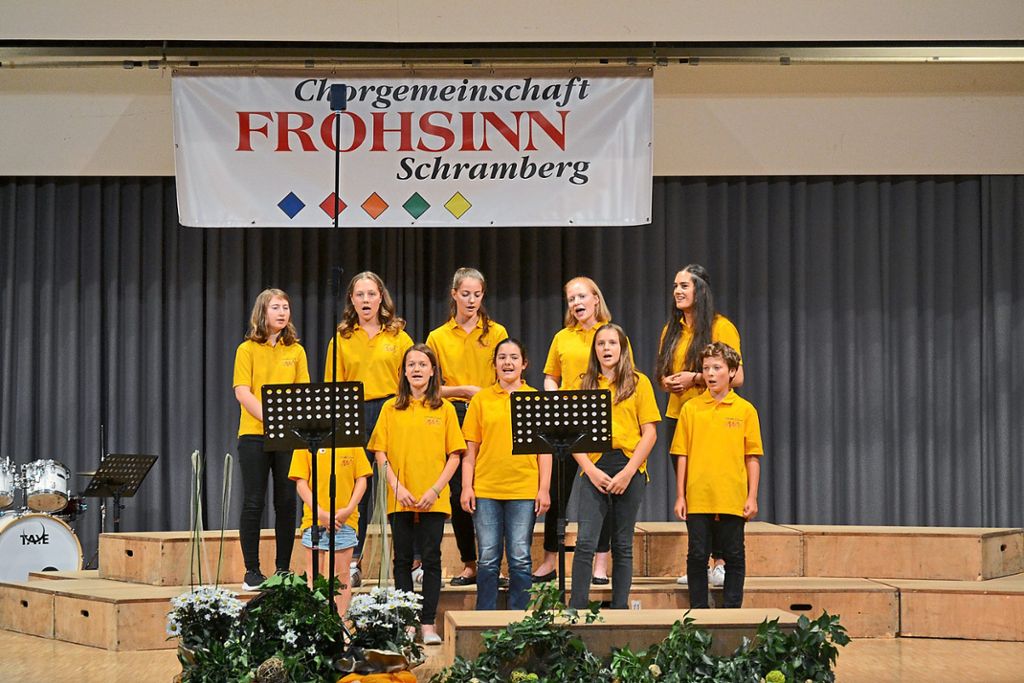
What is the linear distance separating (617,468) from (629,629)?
1095mm

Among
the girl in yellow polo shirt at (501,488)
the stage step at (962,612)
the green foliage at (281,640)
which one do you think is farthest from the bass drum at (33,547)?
the stage step at (962,612)

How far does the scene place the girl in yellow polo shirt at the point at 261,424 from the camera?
551 centimetres

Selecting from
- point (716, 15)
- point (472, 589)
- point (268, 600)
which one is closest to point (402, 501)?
point (472, 589)

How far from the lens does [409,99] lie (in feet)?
22.9

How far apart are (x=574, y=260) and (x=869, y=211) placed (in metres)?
1.86

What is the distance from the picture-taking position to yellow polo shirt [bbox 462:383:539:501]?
5254 mm

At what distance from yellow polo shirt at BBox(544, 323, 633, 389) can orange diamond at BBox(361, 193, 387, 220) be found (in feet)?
5.48

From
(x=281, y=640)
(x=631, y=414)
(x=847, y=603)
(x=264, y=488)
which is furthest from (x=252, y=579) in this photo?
(x=847, y=603)

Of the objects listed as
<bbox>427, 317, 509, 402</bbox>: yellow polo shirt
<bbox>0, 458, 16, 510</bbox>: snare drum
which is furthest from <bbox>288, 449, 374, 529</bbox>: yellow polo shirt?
<bbox>0, 458, 16, 510</bbox>: snare drum

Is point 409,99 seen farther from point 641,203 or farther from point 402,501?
point 402,501

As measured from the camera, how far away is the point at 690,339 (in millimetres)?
5684

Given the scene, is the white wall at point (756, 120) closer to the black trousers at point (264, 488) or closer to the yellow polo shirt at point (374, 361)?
the yellow polo shirt at point (374, 361)

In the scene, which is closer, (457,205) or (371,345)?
(371,345)

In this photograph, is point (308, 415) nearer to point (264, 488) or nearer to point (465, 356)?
point (264, 488)
